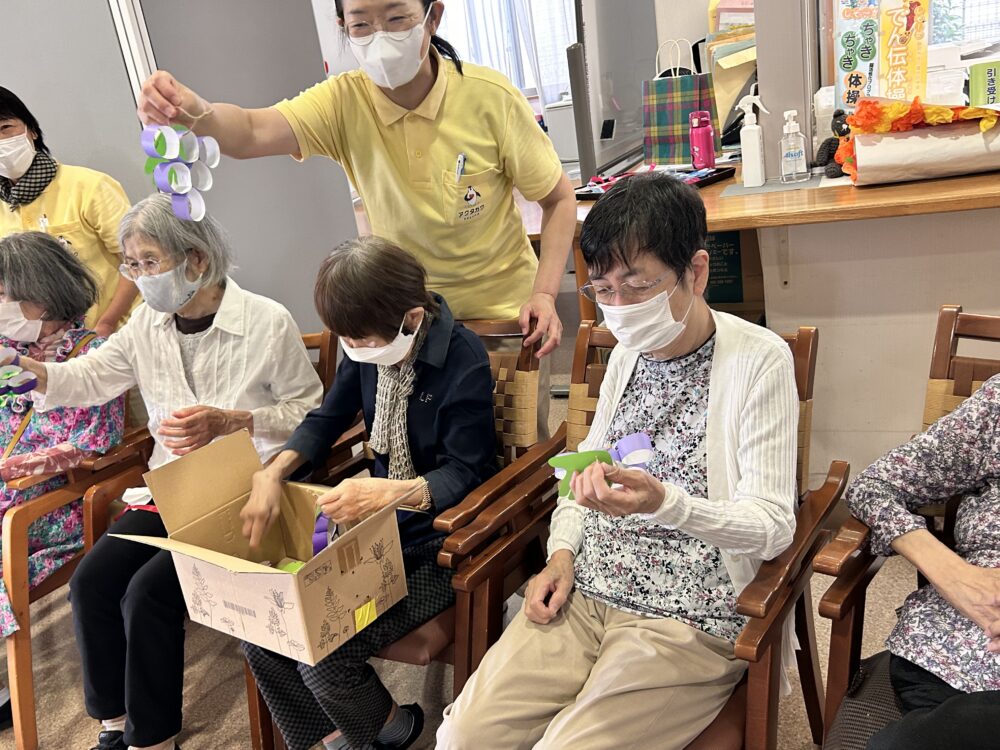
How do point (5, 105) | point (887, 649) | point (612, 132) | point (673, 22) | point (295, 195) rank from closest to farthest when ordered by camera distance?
point (887, 649) → point (5, 105) → point (295, 195) → point (612, 132) → point (673, 22)

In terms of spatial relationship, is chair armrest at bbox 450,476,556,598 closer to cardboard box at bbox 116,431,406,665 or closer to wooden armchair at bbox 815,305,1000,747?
cardboard box at bbox 116,431,406,665

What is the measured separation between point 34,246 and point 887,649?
A: 233 centimetres

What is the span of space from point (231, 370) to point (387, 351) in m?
0.60

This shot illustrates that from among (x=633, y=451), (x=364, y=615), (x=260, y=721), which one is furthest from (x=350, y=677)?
(x=633, y=451)

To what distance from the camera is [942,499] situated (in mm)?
1432

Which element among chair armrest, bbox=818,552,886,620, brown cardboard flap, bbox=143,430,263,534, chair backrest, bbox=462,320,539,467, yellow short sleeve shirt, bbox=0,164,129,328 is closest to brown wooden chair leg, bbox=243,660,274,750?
brown cardboard flap, bbox=143,430,263,534

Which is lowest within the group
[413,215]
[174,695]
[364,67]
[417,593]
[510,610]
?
[510,610]

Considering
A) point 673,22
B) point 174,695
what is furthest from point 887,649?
point 673,22

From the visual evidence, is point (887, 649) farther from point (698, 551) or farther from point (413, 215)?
point (413, 215)

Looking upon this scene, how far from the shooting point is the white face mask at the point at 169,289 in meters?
2.02

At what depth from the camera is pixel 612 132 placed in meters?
3.85

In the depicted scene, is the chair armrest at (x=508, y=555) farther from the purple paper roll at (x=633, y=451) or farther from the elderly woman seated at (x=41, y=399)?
the elderly woman seated at (x=41, y=399)

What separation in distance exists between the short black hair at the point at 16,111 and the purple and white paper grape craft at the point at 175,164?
145cm

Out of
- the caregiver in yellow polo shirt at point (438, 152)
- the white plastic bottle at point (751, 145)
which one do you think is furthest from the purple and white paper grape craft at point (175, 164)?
the white plastic bottle at point (751, 145)
